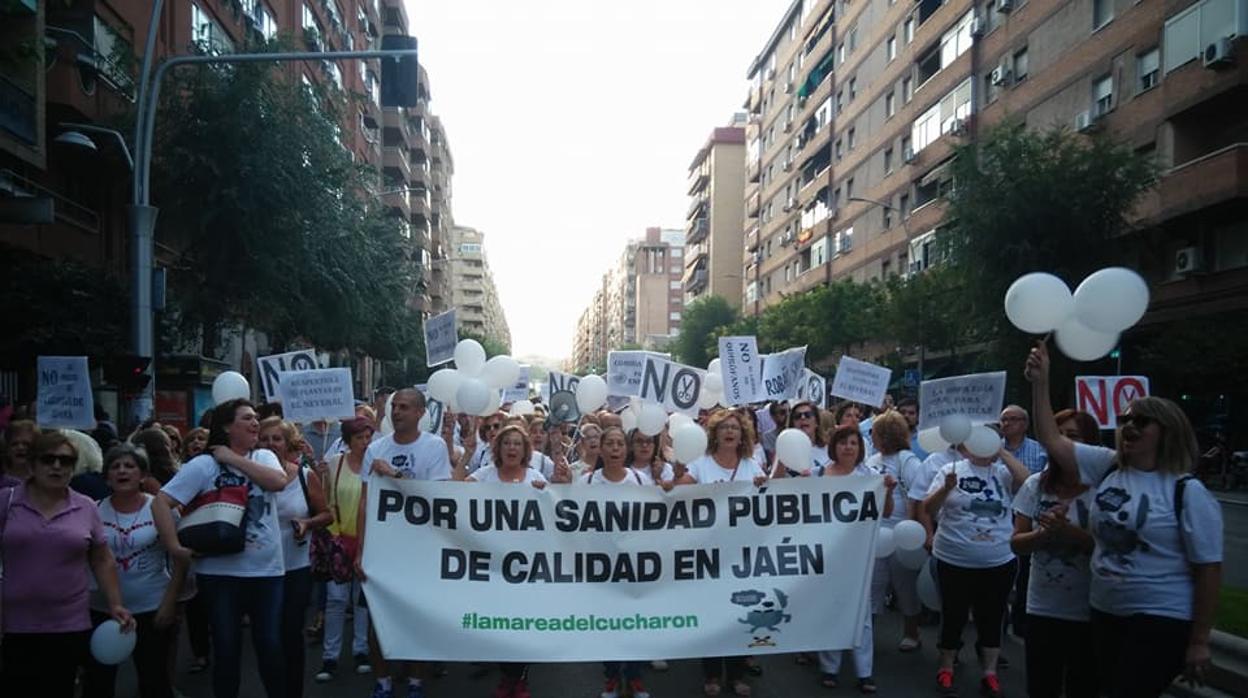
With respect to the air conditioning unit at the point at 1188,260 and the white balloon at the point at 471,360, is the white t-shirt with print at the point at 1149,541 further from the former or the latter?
the air conditioning unit at the point at 1188,260

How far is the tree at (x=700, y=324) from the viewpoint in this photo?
72312 mm

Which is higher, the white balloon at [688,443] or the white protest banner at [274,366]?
the white protest banner at [274,366]

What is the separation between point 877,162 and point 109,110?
34.6 m

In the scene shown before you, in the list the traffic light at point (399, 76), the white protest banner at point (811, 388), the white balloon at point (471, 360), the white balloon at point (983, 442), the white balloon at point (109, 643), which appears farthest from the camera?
the white protest banner at point (811, 388)

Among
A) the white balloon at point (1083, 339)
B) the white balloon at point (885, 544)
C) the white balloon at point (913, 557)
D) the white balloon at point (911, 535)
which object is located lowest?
the white balloon at point (913, 557)

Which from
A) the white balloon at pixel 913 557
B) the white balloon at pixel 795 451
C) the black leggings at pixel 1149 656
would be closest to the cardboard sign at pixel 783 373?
the white balloon at pixel 795 451

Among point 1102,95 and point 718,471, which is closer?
point 718,471

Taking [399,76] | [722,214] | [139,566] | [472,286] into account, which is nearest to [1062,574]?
[139,566]

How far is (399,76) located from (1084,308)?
29.8 feet

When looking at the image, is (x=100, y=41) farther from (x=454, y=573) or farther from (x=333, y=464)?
(x=454, y=573)

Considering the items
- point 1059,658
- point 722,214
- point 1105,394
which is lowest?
point 1059,658

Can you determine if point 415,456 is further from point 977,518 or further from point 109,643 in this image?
A: point 977,518

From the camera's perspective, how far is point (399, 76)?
1192 cm

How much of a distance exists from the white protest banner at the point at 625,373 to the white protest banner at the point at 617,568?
418 cm
